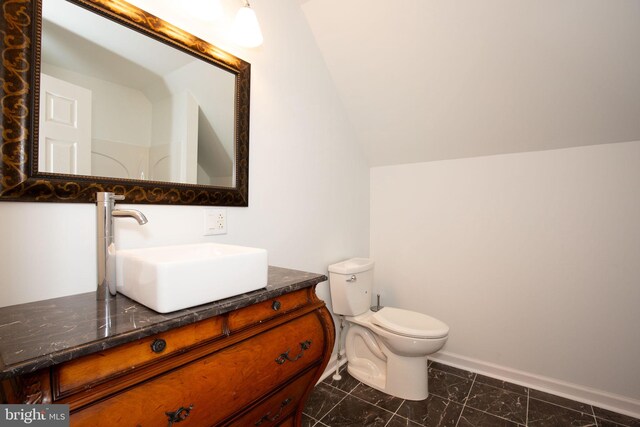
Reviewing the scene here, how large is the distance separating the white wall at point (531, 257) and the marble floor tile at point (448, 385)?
215 mm

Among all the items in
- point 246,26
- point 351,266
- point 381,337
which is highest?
point 246,26

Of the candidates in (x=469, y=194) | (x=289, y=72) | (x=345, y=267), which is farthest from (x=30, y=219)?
(x=469, y=194)

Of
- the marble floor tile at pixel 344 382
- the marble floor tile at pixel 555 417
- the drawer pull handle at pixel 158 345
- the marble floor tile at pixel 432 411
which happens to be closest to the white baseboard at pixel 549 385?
the marble floor tile at pixel 555 417

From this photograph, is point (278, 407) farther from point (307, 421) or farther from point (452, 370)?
point (452, 370)

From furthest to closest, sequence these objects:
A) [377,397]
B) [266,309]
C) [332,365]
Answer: [332,365] < [377,397] < [266,309]

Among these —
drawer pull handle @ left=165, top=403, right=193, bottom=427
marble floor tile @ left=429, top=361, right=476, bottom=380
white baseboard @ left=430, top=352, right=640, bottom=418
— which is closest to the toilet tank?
marble floor tile @ left=429, top=361, right=476, bottom=380

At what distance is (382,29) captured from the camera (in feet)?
5.97

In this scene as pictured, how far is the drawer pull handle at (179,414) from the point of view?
0.76 m

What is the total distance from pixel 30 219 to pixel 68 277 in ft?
0.69

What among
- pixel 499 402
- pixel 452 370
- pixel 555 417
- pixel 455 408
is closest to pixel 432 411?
pixel 455 408

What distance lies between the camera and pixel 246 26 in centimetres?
132

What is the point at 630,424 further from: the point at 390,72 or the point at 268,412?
the point at 390,72

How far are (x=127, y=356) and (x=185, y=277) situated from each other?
214mm

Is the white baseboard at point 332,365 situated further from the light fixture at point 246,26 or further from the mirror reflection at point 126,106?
the light fixture at point 246,26
